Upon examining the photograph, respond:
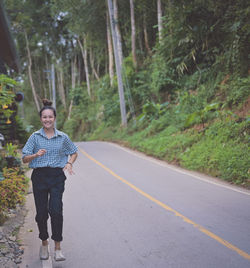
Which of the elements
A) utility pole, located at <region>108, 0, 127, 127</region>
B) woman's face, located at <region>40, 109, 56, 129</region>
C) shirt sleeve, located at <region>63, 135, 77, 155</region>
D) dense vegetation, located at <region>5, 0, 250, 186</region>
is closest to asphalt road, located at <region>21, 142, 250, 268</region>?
shirt sleeve, located at <region>63, 135, 77, 155</region>

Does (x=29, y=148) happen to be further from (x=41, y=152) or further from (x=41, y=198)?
(x=41, y=198)

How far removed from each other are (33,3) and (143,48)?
17.0m

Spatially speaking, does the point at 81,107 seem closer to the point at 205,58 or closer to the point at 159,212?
the point at 205,58

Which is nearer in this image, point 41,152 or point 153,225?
point 41,152

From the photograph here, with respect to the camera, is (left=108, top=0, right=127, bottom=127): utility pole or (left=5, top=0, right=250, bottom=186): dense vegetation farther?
(left=108, top=0, right=127, bottom=127): utility pole

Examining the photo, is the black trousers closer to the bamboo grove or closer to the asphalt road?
the asphalt road

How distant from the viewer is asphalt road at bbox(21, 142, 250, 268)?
408 centimetres

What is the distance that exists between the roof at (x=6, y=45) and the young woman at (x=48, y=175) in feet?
19.0

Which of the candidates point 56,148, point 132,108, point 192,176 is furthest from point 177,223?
point 132,108

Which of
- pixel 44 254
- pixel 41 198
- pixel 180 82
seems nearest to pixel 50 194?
pixel 41 198

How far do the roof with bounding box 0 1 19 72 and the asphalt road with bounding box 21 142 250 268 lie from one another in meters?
5.29

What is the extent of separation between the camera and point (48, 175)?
4.11m

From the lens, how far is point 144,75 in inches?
953

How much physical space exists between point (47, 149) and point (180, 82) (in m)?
15.9
